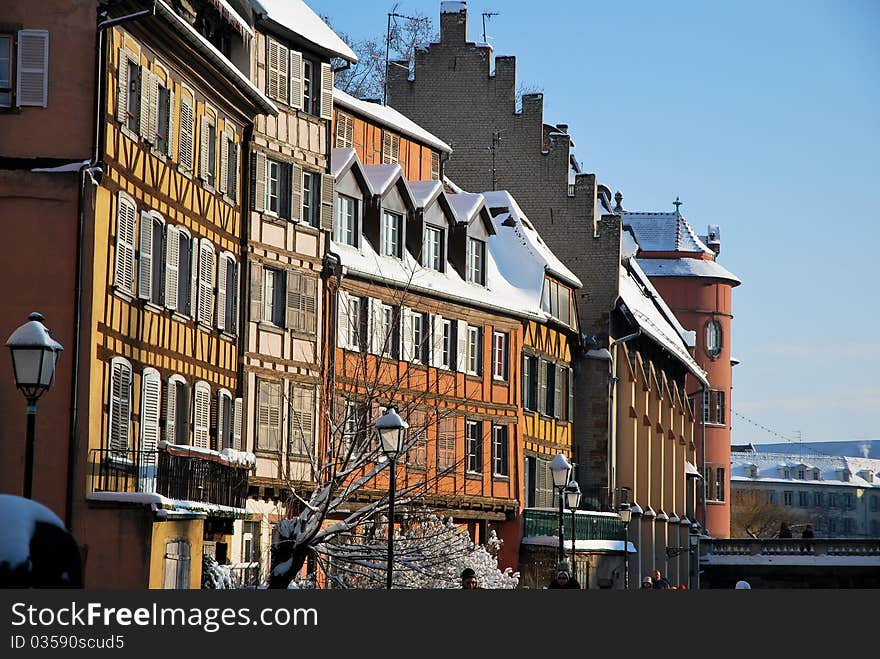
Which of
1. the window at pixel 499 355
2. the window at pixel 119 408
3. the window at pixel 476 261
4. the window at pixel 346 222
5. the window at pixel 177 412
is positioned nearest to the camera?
the window at pixel 119 408

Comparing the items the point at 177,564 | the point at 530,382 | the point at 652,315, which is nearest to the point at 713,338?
the point at 652,315

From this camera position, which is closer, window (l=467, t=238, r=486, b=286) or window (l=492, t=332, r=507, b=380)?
window (l=492, t=332, r=507, b=380)

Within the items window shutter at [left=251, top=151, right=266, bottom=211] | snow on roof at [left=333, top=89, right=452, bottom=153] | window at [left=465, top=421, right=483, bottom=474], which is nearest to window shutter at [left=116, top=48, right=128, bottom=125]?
window shutter at [left=251, top=151, right=266, bottom=211]

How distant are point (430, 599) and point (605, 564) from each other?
38599mm

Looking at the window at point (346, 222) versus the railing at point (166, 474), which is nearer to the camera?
the railing at point (166, 474)

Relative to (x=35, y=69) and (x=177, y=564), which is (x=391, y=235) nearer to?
(x=177, y=564)

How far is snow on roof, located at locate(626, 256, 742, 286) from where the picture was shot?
94562 millimetres

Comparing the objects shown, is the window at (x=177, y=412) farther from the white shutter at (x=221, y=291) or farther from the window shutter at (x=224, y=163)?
the window shutter at (x=224, y=163)

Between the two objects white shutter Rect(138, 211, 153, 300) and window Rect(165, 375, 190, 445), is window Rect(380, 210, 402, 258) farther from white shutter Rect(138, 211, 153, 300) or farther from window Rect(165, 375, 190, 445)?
white shutter Rect(138, 211, 153, 300)

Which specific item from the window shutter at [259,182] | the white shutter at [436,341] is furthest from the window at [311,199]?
the white shutter at [436,341]

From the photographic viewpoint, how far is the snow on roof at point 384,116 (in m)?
47.0

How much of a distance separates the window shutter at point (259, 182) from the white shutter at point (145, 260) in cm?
756

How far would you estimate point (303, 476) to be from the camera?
4078 cm

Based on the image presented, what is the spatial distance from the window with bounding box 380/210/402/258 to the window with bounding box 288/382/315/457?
6209 mm
